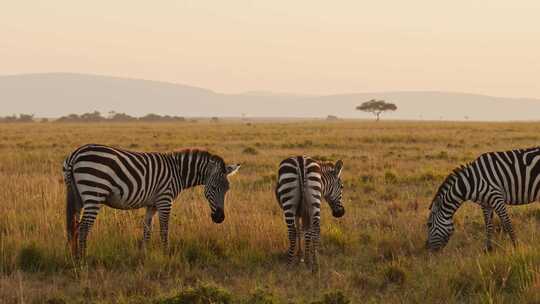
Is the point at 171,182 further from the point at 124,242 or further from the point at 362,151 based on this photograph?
the point at 362,151

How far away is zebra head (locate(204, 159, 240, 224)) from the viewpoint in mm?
9273

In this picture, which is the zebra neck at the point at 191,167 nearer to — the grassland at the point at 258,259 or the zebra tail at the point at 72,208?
the grassland at the point at 258,259

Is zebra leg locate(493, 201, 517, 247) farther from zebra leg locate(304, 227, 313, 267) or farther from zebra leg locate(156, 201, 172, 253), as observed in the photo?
zebra leg locate(156, 201, 172, 253)

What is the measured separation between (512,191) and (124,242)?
6406 millimetres

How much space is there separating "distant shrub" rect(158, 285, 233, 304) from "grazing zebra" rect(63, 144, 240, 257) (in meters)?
2.31

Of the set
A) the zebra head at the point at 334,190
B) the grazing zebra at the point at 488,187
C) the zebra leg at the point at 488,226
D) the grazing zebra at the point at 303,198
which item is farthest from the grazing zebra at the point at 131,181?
the zebra leg at the point at 488,226

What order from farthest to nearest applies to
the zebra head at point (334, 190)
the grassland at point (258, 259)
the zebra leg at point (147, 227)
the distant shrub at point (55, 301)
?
1. the zebra head at point (334, 190)
2. the zebra leg at point (147, 227)
3. the grassland at point (258, 259)
4. the distant shrub at point (55, 301)

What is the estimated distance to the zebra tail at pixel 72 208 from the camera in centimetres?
845

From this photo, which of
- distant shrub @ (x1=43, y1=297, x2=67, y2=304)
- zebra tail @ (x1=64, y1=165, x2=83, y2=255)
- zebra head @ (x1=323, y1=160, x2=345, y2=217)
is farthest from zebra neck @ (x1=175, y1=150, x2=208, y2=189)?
distant shrub @ (x1=43, y1=297, x2=67, y2=304)

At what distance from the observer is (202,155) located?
9656 millimetres

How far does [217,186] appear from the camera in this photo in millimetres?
9414

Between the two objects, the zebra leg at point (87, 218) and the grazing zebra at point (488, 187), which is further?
the grazing zebra at point (488, 187)

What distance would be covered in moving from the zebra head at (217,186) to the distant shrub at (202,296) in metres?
2.55

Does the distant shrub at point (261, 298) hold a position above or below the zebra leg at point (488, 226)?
below
